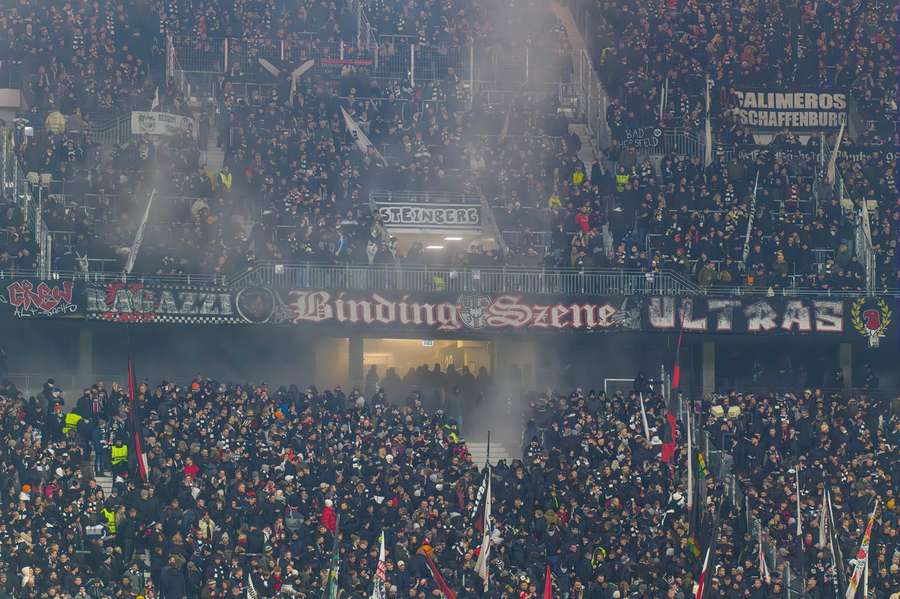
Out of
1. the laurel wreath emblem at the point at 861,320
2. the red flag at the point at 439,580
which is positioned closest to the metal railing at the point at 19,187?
the red flag at the point at 439,580

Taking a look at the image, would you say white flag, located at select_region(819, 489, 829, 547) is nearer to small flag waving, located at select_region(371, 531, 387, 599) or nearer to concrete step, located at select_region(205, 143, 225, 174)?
small flag waving, located at select_region(371, 531, 387, 599)

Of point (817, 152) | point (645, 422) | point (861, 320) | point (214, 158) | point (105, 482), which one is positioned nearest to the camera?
point (105, 482)

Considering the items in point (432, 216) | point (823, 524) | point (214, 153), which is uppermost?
point (214, 153)

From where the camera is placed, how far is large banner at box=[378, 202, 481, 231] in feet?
144

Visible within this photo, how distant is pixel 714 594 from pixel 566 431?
18.5 feet

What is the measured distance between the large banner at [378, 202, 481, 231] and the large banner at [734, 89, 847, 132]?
323 inches

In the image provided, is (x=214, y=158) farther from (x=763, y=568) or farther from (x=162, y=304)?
(x=763, y=568)

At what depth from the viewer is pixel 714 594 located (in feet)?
109

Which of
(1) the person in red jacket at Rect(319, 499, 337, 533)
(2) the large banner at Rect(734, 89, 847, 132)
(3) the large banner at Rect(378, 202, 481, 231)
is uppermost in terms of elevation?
(2) the large banner at Rect(734, 89, 847, 132)

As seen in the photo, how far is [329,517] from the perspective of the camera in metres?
34.2

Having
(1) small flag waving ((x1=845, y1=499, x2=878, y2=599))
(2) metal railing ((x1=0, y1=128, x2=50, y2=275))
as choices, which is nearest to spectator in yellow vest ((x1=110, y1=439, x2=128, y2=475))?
(2) metal railing ((x1=0, y1=128, x2=50, y2=275))

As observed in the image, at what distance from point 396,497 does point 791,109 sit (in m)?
18.5

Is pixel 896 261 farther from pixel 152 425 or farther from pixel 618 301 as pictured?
pixel 152 425

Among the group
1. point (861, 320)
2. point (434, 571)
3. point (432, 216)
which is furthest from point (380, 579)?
point (861, 320)
